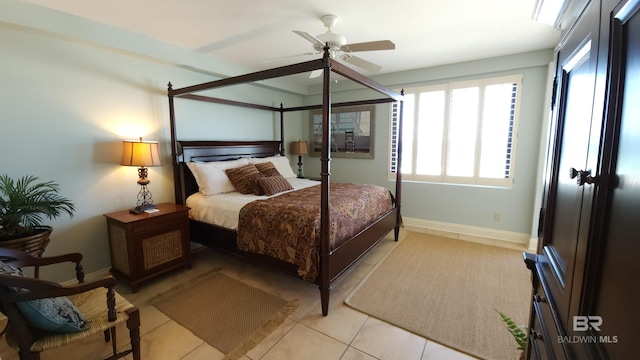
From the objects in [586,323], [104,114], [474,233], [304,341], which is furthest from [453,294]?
[104,114]

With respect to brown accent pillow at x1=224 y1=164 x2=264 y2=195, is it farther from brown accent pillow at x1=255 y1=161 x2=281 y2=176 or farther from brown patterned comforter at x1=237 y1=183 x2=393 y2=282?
brown patterned comforter at x1=237 y1=183 x2=393 y2=282

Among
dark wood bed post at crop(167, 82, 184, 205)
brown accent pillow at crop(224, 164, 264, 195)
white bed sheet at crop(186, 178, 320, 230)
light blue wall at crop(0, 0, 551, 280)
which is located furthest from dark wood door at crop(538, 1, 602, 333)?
dark wood bed post at crop(167, 82, 184, 205)

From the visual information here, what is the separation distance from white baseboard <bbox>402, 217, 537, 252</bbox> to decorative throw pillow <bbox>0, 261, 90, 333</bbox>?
394 cm

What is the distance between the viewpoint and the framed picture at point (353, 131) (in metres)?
4.74

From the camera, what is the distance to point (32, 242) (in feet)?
6.63

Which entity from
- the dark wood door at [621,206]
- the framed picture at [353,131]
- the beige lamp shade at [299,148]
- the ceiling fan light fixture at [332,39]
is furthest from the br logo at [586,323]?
the beige lamp shade at [299,148]

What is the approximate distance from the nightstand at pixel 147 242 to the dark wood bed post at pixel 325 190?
1614 millimetres

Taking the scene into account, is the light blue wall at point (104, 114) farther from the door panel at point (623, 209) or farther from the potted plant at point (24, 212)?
the door panel at point (623, 209)

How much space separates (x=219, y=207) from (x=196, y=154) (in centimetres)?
99

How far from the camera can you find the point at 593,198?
2.04 feet

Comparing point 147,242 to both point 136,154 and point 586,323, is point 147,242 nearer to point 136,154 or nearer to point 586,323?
point 136,154

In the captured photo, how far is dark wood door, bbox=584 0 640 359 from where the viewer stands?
480 mm

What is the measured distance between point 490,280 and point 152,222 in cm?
337

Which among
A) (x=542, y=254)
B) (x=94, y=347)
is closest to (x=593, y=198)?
(x=542, y=254)
